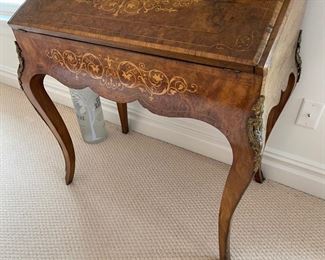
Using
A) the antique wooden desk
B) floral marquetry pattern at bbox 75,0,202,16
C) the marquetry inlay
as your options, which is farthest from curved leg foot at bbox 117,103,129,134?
the marquetry inlay

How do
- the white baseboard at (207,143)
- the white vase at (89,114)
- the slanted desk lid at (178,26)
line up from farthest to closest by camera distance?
the white vase at (89,114) < the white baseboard at (207,143) < the slanted desk lid at (178,26)

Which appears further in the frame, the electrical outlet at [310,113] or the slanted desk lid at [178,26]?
the electrical outlet at [310,113]

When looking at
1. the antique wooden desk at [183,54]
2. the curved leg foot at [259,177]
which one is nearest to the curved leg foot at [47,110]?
the antique wooden desk at [183,54]

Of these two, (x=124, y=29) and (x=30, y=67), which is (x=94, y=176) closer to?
(x=30, y=67)

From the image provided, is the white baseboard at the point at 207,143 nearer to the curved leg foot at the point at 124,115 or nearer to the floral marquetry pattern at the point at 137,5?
the curved leg foot at the point at 124,115

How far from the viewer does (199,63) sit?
20.7 inches

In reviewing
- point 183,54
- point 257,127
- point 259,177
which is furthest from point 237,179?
point 259,177

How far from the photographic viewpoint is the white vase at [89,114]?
49.1 inches

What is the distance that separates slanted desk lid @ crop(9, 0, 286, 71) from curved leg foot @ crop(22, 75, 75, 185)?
0.21 metres

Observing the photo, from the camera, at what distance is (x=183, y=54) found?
53cm

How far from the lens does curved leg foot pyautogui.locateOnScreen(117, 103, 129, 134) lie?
134 cm

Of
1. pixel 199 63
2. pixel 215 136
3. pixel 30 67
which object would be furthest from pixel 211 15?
pixel 215 136

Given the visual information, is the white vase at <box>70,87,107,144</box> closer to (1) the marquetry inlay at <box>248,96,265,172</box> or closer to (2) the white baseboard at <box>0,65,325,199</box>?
(2) the white baseboard at <box>0,65,325,199</box>

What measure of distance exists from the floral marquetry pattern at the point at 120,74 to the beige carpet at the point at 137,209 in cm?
58
